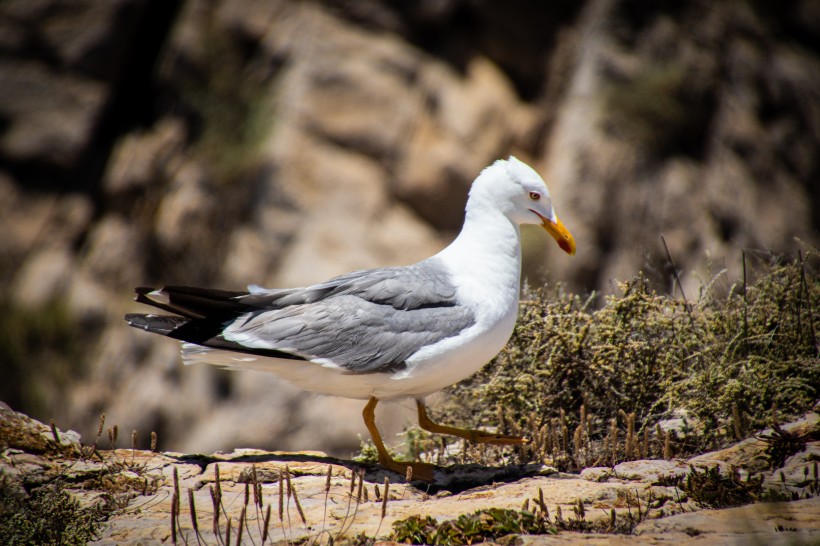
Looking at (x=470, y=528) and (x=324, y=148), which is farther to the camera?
(x=324, y=148)

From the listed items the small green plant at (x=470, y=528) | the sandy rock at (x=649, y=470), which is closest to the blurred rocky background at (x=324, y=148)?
the sandy rock at (x=649, y=470)

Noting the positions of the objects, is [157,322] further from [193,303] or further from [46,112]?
[46,112]

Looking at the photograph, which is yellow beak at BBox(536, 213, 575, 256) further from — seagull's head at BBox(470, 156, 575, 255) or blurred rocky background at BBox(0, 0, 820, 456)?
blurred rocky background at BBox(0, 0, 820, 456)

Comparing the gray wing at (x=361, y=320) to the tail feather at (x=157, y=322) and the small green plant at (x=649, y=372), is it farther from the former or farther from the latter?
the small green plant at (x=649, y=372)

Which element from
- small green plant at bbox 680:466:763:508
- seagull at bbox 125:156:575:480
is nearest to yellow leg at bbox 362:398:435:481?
seagull at bbox 125:156:575:480

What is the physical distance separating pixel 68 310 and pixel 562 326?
865 centimetres

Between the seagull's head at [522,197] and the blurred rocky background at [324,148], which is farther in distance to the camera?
the blurred rocky background at [324,148]

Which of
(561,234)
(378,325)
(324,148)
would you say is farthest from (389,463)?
(324,148)

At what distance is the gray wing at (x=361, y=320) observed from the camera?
14.9 ft

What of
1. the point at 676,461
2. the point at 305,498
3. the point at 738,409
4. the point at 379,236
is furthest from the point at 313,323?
the point at 379,236

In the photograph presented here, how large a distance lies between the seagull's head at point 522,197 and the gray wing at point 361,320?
625 mm

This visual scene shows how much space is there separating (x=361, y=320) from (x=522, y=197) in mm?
1279

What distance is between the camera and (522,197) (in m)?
5.07

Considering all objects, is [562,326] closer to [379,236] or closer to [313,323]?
[313,323]
